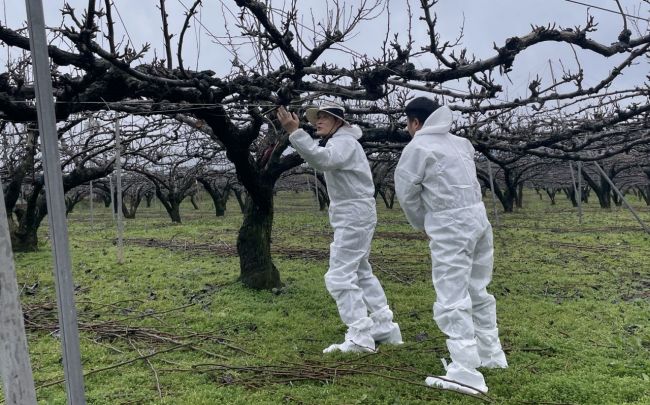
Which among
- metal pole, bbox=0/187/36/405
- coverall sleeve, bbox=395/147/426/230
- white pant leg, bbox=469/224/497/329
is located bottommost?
white pant leg, bbox=469/224/497/329

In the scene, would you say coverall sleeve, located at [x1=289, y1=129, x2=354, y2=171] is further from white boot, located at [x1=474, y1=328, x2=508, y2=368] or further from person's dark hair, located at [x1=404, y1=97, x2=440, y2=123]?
white boot, located at [x1=474, y1=328, x2=508, y2=368]

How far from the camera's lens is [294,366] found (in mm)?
3912

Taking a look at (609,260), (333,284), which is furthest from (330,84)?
(609,260)

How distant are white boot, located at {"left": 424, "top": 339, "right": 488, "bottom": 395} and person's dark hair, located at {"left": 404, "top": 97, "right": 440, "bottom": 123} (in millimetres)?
1599

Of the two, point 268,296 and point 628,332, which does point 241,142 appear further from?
point 628,332

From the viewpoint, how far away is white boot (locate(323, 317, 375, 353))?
163 inches

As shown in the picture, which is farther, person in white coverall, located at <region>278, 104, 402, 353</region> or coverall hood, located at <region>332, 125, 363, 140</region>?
coverall hood, located at <region>332, 125, 363, 140</region>

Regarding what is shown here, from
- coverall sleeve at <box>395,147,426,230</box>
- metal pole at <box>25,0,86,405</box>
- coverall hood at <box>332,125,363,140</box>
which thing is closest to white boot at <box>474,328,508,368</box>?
coverall sleeve at <box>395,147,426,230</box>

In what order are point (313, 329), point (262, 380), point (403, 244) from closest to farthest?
point (262, 380) < point (313, 329) < point (403, 244)

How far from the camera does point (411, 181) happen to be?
3.65 meters

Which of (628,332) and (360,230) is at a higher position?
(360,230)

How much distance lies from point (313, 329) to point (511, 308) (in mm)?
2294

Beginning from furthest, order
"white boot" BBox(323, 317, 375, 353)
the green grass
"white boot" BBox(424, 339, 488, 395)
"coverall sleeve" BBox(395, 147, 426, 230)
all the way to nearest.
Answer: "white boot" BBox(323, 317, 375, 353) < "coverall sleeve" BBox(395, 147, 426, 230) < the green grass < "white boot" BBox(424, 339, 488, 395)

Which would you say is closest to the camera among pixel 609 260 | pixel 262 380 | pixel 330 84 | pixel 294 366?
pixel 262 380
